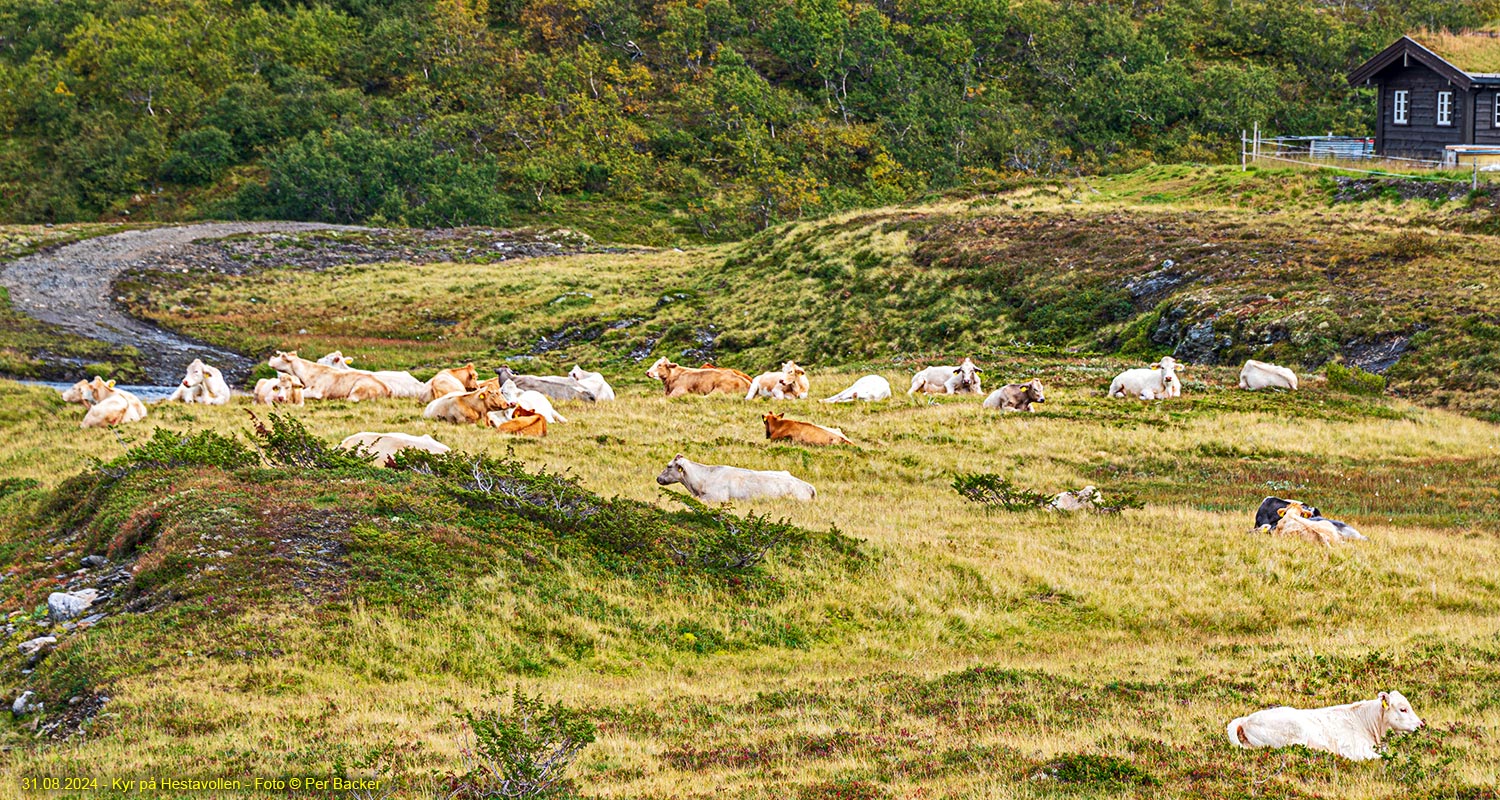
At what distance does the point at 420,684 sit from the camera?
12.6 metres

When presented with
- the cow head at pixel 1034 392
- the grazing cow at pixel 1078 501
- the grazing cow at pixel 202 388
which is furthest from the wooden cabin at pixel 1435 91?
the grazing cow at pixel 202 388

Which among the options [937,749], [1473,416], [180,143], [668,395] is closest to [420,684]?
[937,749]

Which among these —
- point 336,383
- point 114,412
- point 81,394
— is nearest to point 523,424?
point 336,383

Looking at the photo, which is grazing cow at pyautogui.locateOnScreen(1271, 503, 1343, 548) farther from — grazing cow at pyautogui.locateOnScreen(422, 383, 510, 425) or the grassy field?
grazing cow at pyautogui.locateOnScreen(422, 383, 510, 425)

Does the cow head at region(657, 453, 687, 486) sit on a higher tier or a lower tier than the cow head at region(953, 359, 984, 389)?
higher

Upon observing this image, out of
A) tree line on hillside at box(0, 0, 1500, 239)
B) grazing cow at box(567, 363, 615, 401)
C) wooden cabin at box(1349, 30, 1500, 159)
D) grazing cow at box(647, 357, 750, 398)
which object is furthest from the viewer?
tree line on hillside at box(0, 0, 1500, 239)

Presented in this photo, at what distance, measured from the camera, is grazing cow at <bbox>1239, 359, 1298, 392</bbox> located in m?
30.1

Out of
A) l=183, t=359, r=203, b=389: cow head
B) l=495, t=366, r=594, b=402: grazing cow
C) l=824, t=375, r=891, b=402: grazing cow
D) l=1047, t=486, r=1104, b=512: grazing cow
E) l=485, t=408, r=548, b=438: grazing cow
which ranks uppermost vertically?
l=183, t=359, r=203, b=389: cow head

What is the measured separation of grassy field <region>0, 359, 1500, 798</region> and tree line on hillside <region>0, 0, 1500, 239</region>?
6487cm

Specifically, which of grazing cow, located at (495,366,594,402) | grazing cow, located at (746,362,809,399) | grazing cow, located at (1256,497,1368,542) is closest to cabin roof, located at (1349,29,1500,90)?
grazing cow, located at (746,362,809,399)

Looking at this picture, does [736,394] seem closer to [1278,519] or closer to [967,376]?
[967,376]

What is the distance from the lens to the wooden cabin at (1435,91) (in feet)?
176

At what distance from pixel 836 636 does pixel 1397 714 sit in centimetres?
609

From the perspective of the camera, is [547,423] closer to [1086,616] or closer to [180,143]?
[1086,616]
